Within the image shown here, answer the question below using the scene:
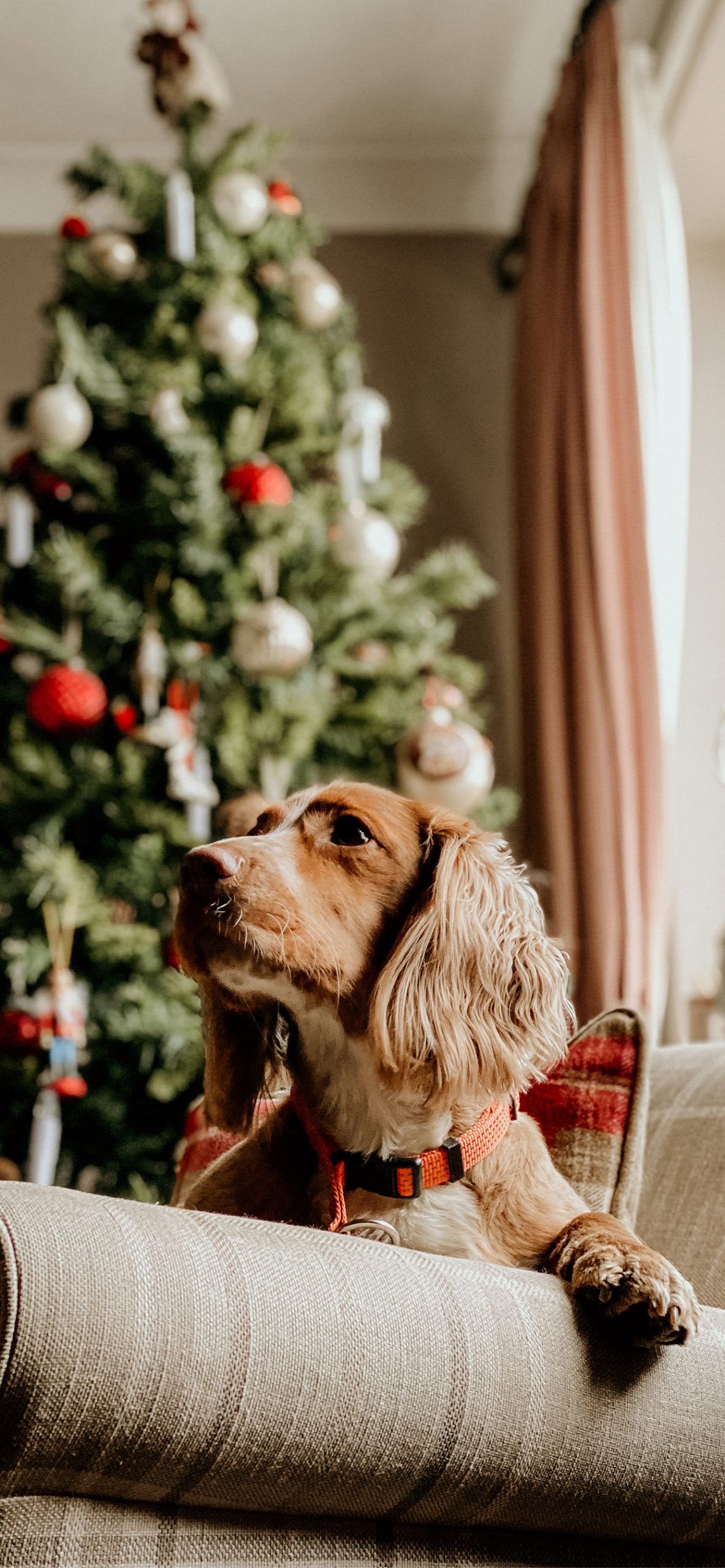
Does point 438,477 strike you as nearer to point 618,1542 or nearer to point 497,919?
point 497,919

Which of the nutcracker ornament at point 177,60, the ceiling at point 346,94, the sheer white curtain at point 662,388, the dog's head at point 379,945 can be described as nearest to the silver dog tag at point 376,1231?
the dog's head at point 379,945

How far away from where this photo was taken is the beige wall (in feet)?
14.1

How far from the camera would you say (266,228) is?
3109 millimetres

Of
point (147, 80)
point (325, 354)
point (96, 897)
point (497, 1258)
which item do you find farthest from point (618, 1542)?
point (147, 80)

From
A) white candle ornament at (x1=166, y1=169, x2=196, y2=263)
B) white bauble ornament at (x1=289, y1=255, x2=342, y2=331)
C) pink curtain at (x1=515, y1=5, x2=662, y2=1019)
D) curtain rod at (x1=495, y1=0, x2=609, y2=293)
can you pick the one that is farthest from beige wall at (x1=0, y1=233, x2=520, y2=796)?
white candle ornament at (x1=166, y1=169, x2=196, y2=263)

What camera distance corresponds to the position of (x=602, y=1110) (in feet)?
3.97

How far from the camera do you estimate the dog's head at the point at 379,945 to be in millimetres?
1034

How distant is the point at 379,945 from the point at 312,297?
2.30 meters

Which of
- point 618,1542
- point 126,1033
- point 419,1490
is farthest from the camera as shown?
point 126,1033

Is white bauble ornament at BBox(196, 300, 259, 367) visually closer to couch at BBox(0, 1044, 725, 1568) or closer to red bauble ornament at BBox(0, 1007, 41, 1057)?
red bauble ornament at BBox(0, 1007, 41, 1057)

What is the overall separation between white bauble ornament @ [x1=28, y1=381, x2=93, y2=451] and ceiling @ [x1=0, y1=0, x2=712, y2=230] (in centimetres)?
146

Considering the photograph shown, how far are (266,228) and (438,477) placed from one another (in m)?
1.34

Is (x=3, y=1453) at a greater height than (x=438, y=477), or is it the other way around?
(x=438, y=477)

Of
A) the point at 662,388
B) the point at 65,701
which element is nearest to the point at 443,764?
the point at 65,701
